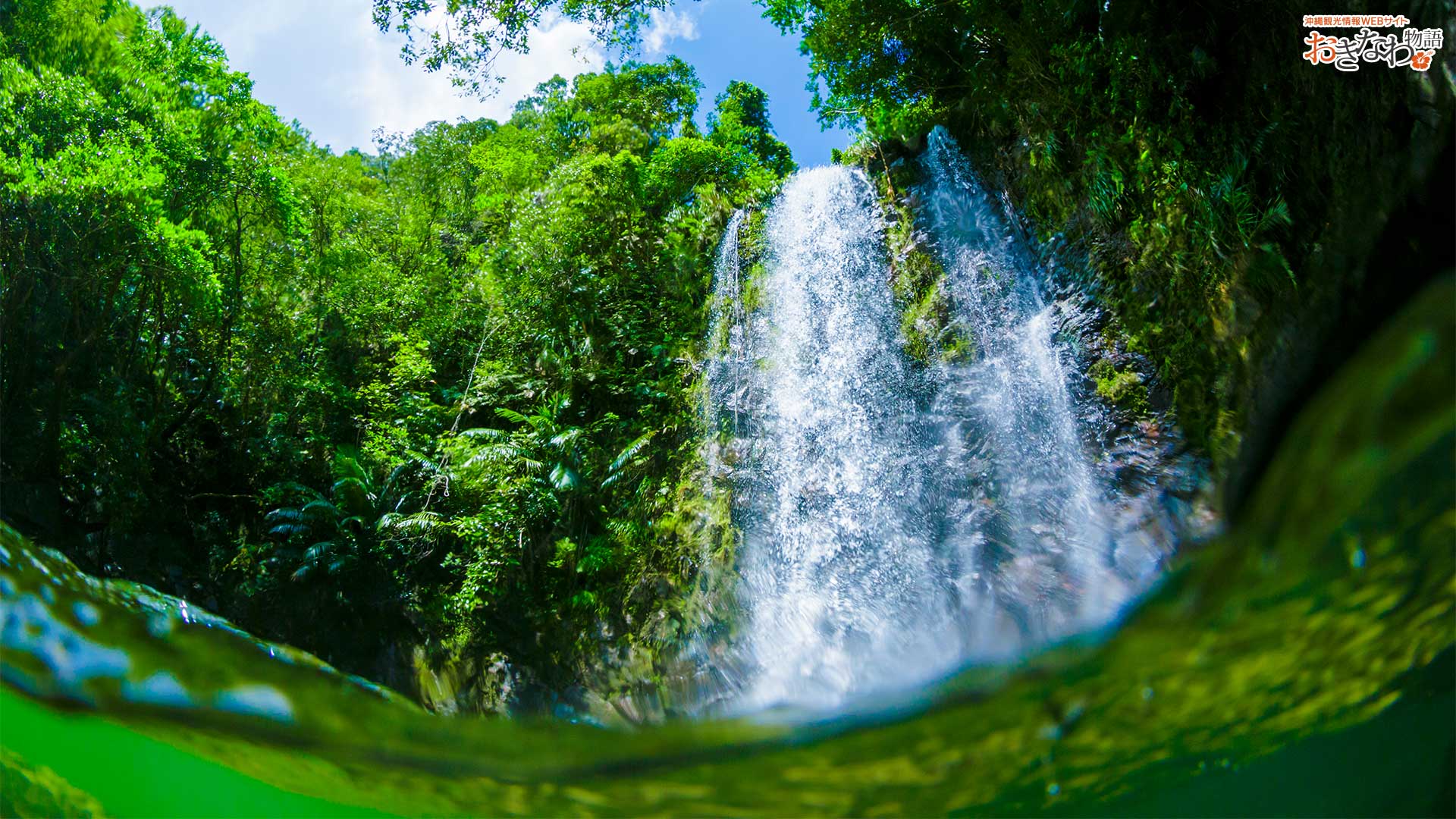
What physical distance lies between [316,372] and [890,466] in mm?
8255

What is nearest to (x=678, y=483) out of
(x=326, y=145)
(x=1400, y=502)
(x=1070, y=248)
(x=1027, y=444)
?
(x=1027, y=444)

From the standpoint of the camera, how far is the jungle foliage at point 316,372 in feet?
26.5

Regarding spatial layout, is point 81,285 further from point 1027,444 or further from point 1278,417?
point 1278,417

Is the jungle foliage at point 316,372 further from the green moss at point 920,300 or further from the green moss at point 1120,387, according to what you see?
the green moss at point 1120,387

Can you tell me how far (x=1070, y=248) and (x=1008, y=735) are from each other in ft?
22.0

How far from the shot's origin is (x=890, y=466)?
7.74 meters

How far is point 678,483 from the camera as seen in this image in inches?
359
